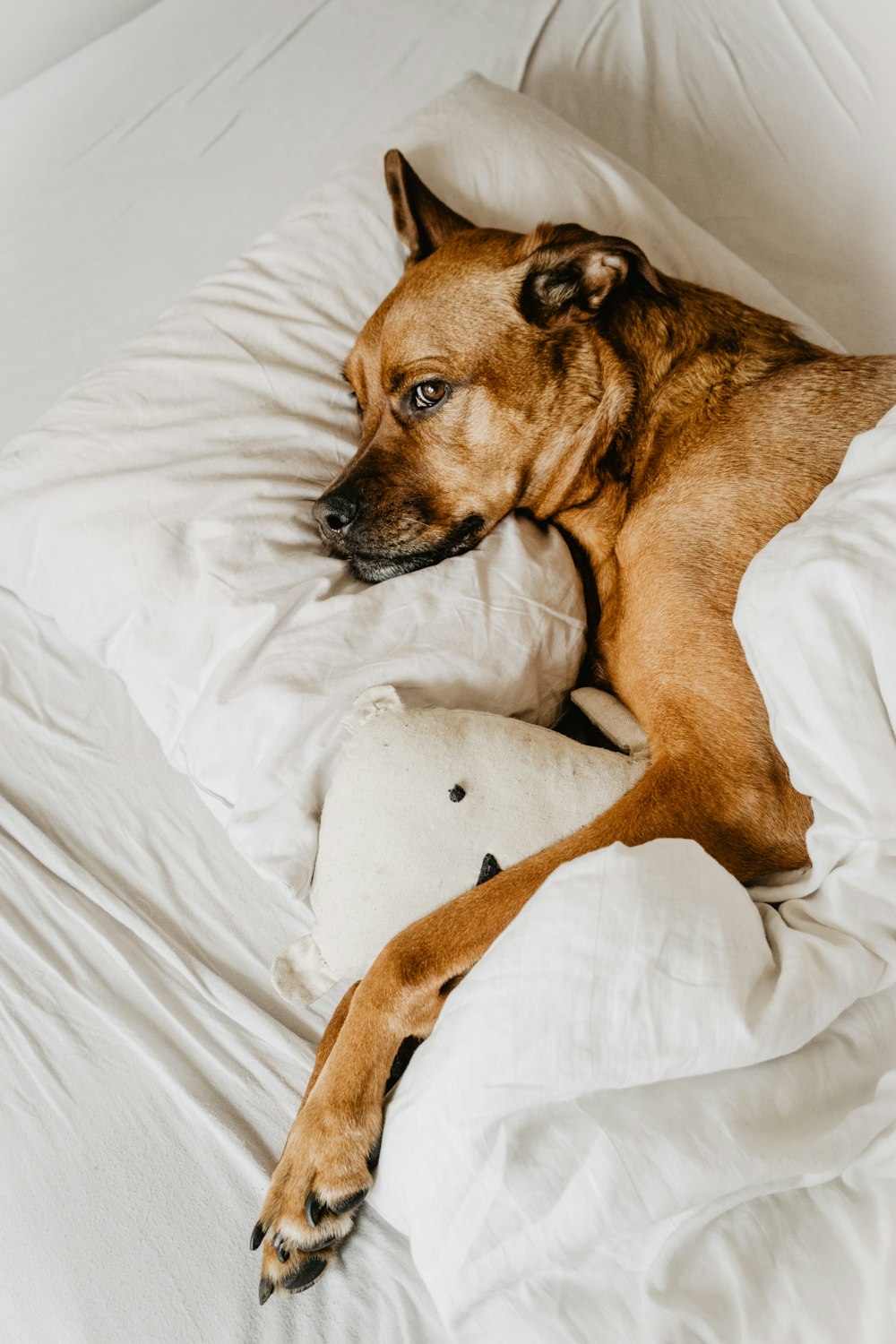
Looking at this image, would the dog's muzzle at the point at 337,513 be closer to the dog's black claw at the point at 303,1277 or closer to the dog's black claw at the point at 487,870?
the dog's black claw at the point at 487,870

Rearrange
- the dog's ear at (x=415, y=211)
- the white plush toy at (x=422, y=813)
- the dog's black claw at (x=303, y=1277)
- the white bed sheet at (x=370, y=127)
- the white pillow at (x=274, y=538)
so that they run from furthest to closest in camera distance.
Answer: the white bed sheet at (x=370, y=127), the dog's ear at (x=415, y=211), the white pillow at (x=274, y=538), the white plush toy at (x=422, y=813), the dog's black claw at (x=303, y=1277)

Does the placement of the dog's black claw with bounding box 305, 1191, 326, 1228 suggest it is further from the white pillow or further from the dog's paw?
the white pillow

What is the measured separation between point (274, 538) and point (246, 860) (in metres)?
0.68

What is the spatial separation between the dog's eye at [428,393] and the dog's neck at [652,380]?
338 millimetres

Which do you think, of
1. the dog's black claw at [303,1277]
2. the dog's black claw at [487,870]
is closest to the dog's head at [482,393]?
the dog's black claw at [487,870]

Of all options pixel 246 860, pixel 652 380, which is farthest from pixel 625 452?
pixel 246 860

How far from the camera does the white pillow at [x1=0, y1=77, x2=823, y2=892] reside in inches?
70.6

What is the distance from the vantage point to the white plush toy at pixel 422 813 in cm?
162

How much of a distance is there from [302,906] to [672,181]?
260cm

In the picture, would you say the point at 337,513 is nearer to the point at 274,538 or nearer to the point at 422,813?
the point at 274,538

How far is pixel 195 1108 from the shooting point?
5.40 feet

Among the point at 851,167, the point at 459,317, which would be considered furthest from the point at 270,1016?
the point at 851,167

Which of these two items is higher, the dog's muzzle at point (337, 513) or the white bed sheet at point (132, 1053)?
the dog's muzzle at point (337, 513)

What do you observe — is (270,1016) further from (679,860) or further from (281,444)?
(281,444)
